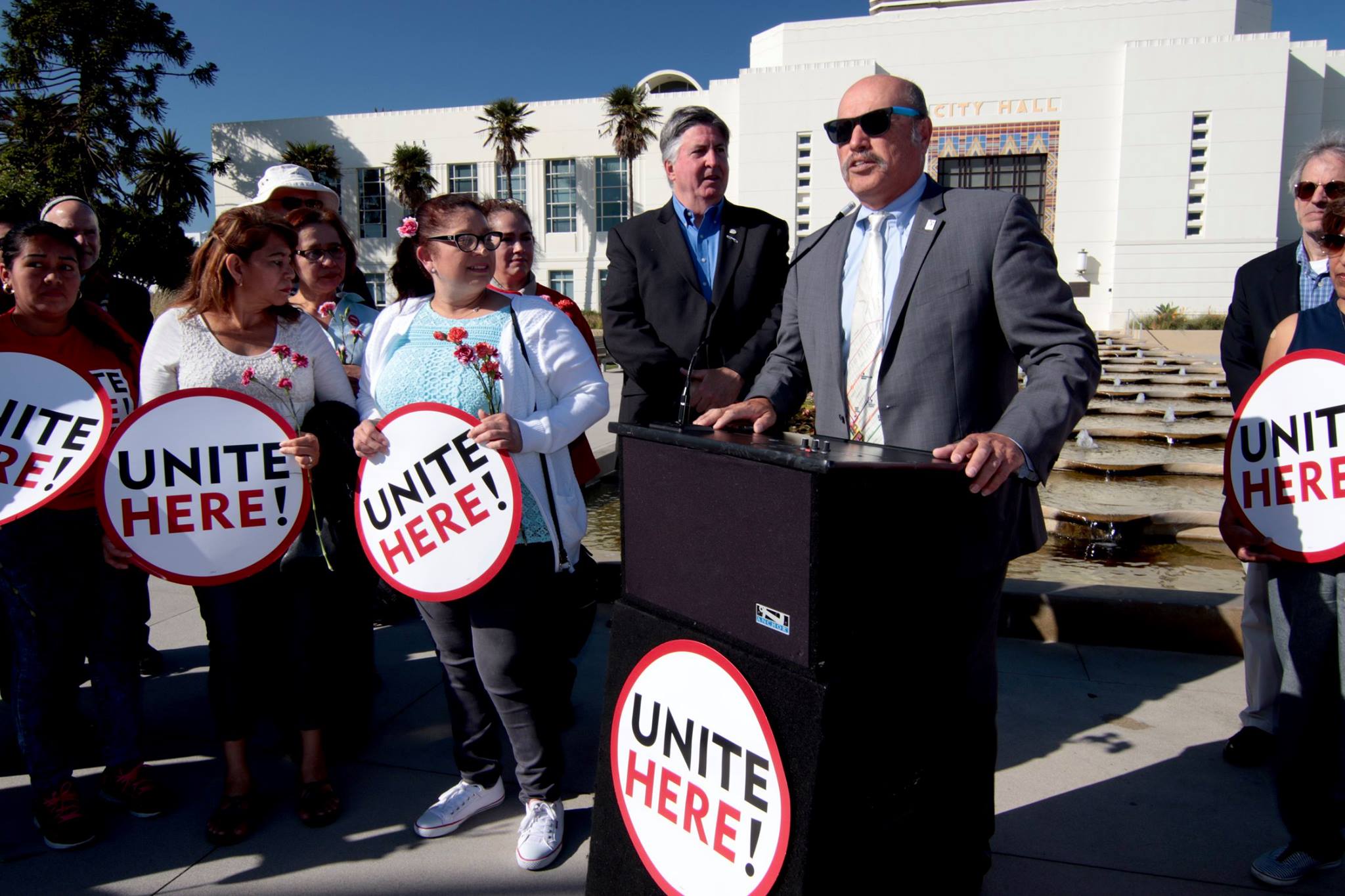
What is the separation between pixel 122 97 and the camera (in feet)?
98.7

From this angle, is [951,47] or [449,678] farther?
[951,47]

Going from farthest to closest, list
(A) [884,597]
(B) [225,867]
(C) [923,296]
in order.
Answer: (B) [225,867]
(C) [923,296]
(A) [884,597]

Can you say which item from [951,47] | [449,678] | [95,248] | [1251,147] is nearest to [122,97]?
[951,47]

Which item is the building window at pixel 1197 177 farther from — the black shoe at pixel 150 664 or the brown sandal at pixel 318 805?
the brown sandal at pixel 318 805

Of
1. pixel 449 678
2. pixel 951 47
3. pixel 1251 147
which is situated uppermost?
pixel 951 47

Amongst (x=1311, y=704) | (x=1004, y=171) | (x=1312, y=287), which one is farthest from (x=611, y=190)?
(x=1311, y=704)

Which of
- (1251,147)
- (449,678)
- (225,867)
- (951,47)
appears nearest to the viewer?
(225,867)

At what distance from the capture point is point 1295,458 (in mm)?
2104

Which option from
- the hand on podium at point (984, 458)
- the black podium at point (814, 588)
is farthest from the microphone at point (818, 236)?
the hand on podium at point (984, 458)

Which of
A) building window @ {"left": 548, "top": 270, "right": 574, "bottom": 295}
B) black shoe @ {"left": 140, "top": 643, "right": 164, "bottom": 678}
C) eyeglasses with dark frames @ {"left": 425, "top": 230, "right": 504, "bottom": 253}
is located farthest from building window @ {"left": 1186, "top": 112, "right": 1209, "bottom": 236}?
black shoe @ {"left": 140, "top": 643, "right": 164, "bottom": 678}

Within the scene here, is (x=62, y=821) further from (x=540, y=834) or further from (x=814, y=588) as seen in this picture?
(x=814, y=588)

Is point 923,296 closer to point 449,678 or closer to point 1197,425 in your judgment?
point 449,678

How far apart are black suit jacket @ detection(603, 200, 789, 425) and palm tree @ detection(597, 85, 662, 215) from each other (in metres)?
33.9

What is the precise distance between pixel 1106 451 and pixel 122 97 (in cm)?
3400
